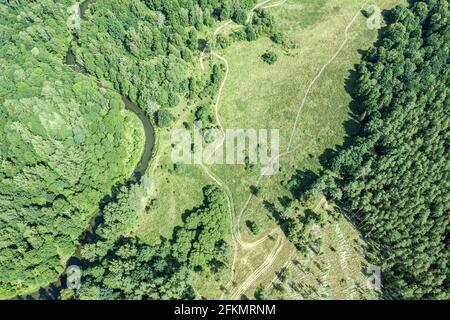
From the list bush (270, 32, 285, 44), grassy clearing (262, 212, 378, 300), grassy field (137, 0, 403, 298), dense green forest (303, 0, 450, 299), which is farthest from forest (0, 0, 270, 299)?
dense green forest (303, 0, 450, 299)

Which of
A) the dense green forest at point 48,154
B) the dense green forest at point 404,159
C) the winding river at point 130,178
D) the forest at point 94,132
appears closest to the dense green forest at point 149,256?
the forest at point 94,132

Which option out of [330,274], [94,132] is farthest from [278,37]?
[330,274]

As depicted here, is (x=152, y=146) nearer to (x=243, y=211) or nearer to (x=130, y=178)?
(x=130, y=178)

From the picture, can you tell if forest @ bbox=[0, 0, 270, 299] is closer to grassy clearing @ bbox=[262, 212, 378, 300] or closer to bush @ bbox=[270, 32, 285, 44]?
bush @ bbox=[270, 32, 285, 44]

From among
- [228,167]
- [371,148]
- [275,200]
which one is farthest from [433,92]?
[228,167]
